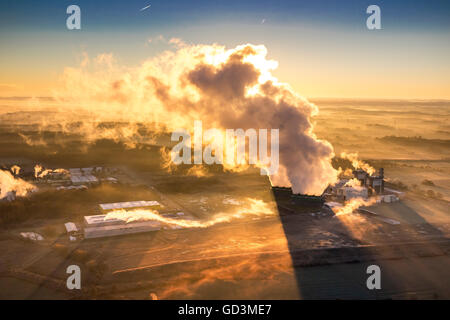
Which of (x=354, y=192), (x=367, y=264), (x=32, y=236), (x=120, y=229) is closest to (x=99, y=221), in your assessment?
(x=120, y=229)

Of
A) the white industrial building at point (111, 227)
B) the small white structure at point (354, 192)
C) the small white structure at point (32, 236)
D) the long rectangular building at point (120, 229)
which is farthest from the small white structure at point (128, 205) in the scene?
the small white structure at point (354, 192)

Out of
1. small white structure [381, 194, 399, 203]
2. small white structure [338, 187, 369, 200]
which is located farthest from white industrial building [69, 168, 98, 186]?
small white structure [381, 194, 399, 203]

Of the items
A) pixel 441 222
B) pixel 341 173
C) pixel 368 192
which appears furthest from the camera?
pixel 341 173

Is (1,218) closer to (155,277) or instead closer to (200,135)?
(155,277)

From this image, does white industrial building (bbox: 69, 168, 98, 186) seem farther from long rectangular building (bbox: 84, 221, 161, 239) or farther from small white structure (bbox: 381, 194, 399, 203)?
small white structure (bbox: 381, 194, 399, 203)

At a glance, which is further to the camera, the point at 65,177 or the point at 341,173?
the point at 341,173

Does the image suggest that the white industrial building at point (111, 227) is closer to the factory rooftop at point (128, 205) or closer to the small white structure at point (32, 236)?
the small white structure at point (32, 236)

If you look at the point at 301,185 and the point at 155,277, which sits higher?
the point at 301,185

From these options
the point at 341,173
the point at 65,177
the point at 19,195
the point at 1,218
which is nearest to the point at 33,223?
the point at 1,218

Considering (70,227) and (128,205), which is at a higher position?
(128,205)

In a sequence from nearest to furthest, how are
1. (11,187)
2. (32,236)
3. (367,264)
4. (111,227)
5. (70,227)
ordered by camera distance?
(367,264)
(32,236)
(111,227)
(70,227)
(11,187)

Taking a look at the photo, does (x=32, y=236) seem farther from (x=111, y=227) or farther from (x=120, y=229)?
(x=120, y=229)
